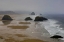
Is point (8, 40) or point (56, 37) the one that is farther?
point (56, 37)

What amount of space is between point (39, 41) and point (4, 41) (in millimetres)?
3400

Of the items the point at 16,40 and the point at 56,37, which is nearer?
the point at 16,40

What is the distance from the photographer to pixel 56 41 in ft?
50.8

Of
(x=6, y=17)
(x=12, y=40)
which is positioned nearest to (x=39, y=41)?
(x=12, y=40)

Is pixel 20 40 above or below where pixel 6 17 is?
below

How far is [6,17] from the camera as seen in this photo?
45.9 m

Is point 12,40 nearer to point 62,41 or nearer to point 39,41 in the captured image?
point 39,41

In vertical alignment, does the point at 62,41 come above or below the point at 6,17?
below

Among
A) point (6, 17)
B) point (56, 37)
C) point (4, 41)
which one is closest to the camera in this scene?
point (4, 41)

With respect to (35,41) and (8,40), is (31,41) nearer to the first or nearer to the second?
(35,41)

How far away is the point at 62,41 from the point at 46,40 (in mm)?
1601

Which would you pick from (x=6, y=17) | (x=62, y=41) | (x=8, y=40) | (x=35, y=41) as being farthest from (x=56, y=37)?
(x=6, y=17)

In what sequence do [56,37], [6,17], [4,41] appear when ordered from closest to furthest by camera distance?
[4,41] → [56,37] → [6,17]

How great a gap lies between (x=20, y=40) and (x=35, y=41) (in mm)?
1517
